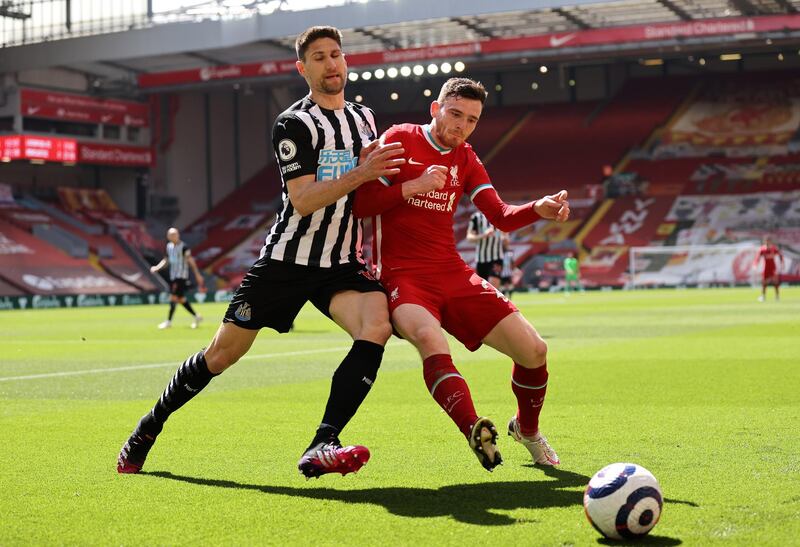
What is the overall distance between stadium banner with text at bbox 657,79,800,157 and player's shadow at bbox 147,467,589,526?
44905 millimetres

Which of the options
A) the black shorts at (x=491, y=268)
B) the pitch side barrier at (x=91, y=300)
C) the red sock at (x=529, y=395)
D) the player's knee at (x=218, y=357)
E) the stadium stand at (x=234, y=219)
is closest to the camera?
the player's knee at (x=218, y=357)

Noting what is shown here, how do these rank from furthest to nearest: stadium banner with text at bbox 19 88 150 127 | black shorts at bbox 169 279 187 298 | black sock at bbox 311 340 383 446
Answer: stadium banner with text at bbox 19 88 150 127
black shorts at bbox 169 279 187 298
black sock at bbox 311 340 383 446

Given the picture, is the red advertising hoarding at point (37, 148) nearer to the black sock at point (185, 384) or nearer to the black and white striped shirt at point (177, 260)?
the black and white striped shirt at point (177, 260)

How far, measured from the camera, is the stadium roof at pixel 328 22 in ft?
128

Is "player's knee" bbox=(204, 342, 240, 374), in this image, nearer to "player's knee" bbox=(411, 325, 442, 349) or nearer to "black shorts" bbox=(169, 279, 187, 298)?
"player's knee" bbox=(411, 325, 442, 349)

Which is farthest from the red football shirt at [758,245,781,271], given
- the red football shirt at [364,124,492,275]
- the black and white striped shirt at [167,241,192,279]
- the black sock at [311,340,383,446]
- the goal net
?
the black sock at [311,340,383,446]

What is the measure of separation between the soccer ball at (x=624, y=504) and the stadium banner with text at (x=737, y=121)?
45.8 meters

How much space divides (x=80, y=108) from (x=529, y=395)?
44.7 m

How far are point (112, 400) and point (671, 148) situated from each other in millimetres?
42764

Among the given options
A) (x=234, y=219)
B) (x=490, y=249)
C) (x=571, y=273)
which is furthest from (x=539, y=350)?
(x=234, y=219)

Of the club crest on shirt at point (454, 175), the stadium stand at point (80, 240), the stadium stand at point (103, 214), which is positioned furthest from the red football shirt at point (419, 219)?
the stadium stand at point (103, 214)

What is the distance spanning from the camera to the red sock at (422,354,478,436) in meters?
4.99

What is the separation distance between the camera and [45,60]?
4516 centimetres

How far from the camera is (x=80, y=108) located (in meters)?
47.6
